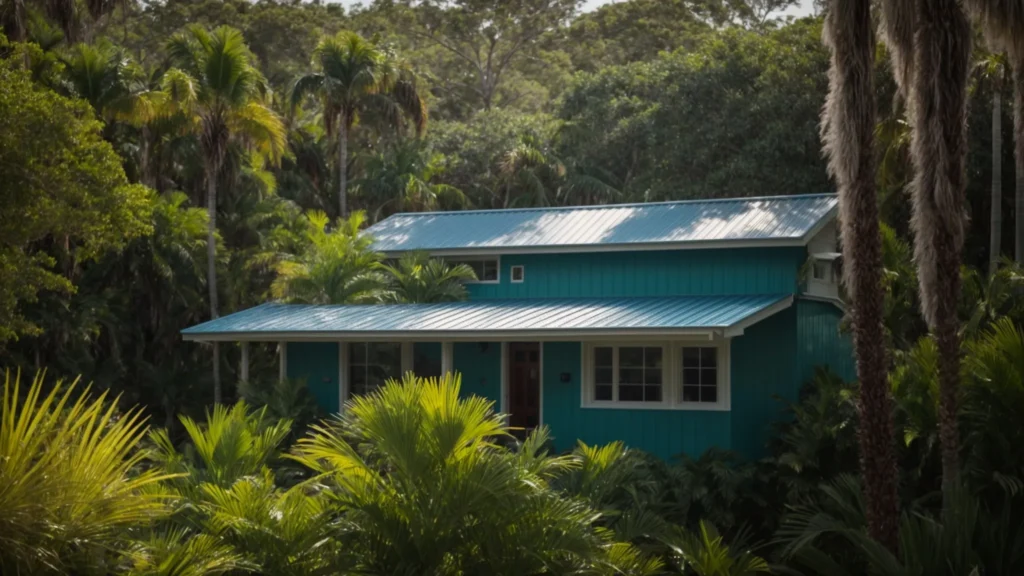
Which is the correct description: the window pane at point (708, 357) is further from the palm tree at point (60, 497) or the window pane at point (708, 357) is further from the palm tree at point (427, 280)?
the palm tree at point (60, 497)

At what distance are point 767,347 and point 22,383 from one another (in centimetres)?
1561

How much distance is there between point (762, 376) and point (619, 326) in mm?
2705

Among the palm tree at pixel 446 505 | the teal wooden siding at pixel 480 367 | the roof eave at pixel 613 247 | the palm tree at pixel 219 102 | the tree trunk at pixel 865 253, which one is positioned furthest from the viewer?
the palm tree at pixel 219 102

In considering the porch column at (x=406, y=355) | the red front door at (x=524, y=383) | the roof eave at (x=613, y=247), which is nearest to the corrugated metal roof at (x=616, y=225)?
the roof eave at (x=613, y=247)

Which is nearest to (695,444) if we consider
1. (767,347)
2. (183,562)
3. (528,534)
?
(767,347)

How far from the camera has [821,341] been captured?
2273cm

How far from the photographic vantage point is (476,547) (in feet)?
35.3

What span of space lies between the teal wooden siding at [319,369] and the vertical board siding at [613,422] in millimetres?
4396

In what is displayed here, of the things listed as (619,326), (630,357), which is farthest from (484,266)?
(619,326)

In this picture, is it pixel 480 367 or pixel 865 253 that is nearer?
pixel 865 253

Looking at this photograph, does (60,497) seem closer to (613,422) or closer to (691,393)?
(613,422)

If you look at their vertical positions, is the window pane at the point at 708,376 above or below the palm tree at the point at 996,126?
below

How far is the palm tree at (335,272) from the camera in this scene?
2566cm

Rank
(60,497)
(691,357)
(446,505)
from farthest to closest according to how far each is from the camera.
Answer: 1. (691,357)
2. (446,505)
3. (60,497)
